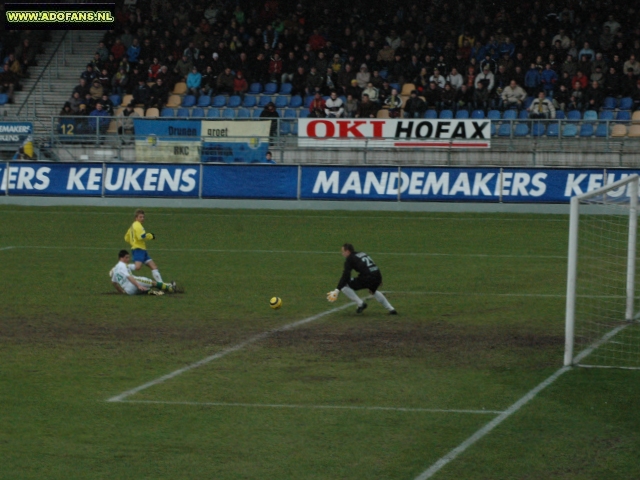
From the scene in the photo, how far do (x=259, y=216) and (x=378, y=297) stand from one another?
1684cm

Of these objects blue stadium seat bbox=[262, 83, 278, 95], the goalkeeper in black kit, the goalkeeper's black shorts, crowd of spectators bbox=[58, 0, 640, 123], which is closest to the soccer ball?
the goalkeeper in black kit

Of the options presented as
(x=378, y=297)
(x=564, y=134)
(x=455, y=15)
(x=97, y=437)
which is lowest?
(x=97, y=437)

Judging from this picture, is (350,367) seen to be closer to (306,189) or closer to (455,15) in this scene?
(306,189)

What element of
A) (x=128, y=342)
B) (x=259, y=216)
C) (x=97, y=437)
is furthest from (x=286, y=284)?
(x=259, y=216)

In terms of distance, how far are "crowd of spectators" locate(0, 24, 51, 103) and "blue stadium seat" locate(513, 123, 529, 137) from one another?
2182 cm

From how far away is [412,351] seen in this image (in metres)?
13.9

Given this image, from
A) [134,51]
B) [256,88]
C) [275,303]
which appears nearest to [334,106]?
[256,88]

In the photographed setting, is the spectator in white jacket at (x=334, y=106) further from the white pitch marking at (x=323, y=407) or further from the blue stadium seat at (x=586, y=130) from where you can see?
the white pitch marking at (x=323, y=407)

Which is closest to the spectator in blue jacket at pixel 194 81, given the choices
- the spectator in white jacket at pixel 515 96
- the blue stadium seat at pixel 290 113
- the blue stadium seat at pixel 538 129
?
the blue stadium seat at pixel 290 113

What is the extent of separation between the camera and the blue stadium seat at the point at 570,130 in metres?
35.2

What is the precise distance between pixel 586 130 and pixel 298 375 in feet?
81.7

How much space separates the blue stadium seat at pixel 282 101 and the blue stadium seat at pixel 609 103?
11901 mm

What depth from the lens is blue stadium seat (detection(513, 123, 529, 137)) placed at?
35.9m

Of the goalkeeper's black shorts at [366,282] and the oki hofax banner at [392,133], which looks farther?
the oki hofax banner at [392,133]
